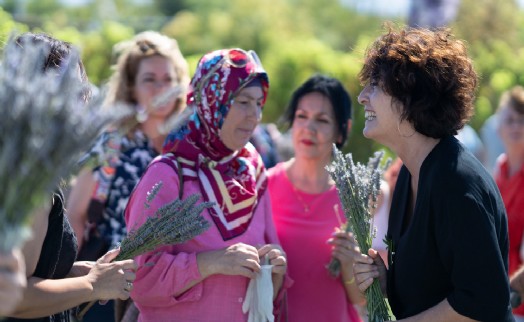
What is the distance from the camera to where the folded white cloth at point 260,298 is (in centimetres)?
352

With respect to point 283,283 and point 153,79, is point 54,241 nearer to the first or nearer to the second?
point 283,283

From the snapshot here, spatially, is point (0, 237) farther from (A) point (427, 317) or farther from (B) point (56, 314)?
(A) point (427, 317)

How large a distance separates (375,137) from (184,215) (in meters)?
0.77

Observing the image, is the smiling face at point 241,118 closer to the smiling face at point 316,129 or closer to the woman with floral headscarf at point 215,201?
the woman with floral headscarf at point 215,201

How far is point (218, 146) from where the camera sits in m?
3.77

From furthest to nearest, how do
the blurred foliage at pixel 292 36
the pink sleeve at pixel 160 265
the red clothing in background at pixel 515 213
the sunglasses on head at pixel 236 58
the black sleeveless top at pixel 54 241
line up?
the blurred foliage at pixel 292 36 → the red clothing in background at pixel 515 213 → the sunglasses on head at pixel 236 58 → the pink sleeve at pixel 160 265 → the black sleeveless top at pixel 54 241

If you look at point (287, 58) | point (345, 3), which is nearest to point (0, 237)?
point (287, 58)

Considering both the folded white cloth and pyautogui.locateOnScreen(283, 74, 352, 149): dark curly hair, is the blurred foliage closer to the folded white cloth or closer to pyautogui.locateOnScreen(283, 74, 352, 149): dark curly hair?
pyautogui.locateOnScreen(283, 74, 352, 149): dark curly hair

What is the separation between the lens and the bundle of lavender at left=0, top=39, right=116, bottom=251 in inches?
76.3

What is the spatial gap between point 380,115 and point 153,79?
2068 mm

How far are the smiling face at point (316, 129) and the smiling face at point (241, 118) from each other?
77 centimetres

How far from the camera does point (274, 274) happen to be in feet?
12.2

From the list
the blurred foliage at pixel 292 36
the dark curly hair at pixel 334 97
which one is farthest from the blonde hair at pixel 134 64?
the dark curly hair at pixel 334 97

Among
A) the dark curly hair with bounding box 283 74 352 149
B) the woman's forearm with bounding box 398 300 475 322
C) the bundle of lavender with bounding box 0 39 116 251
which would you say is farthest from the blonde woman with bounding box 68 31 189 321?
the bundle of lavender with bounding box 0 39 116 251
